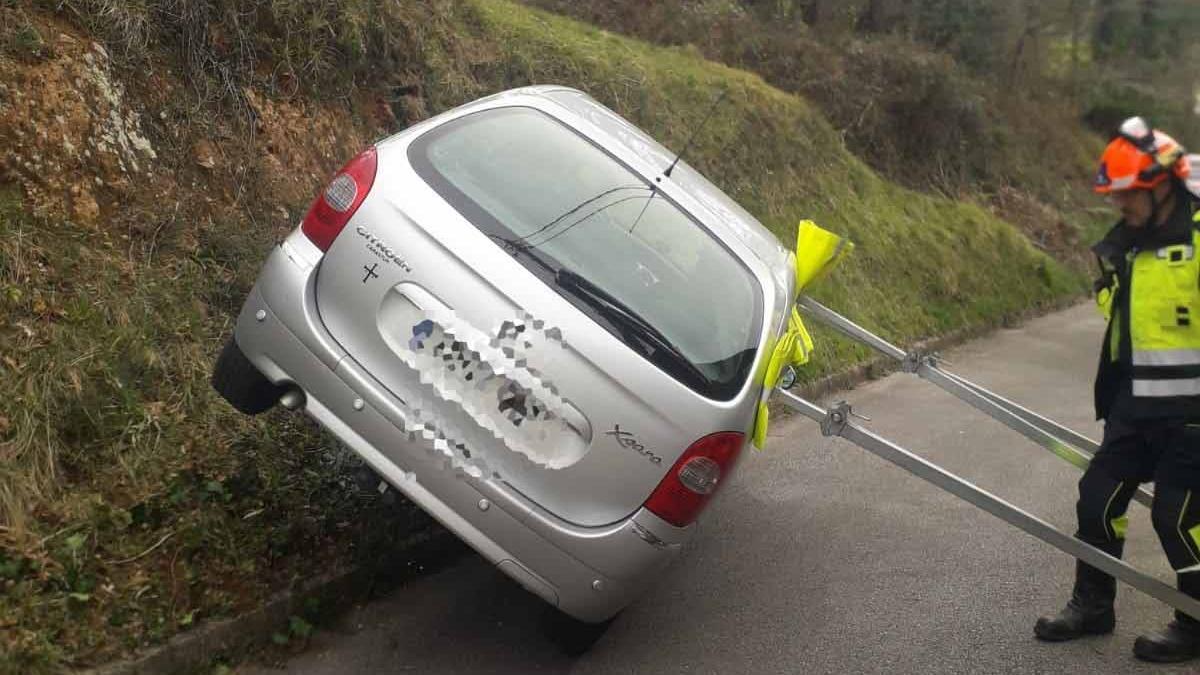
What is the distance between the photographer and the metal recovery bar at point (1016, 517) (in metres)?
4.47

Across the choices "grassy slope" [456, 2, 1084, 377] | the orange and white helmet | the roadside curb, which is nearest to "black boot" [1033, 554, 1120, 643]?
the orange and white helmet

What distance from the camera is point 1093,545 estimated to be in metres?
4.77

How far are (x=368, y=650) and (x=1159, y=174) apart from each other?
3476 millimetres

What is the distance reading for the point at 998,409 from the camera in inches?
203

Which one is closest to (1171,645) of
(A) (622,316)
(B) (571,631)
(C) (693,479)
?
(C) (693,479)

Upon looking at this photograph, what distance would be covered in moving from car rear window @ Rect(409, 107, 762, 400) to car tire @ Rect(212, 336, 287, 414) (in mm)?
949

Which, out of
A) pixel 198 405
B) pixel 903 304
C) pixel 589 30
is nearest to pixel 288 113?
pixel 198 405

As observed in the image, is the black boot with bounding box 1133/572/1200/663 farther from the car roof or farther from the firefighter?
the car roof

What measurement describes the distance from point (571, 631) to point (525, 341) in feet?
3.88

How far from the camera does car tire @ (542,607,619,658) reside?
4.39 m

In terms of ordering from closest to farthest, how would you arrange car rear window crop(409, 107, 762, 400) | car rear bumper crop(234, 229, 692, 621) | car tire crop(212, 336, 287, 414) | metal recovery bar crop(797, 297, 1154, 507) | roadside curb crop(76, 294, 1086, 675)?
roadside curb crop(76, 294, 1086, 675), car rear bumper crop(234, 229, 692, 621), car rear window crop(409, 107, 762, 400), car tire crop(212, 336, 287, 414), metal recovery bar crop(797, 297, 1154, 507)

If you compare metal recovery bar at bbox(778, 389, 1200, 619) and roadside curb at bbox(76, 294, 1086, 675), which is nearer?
roadside curb at bbox(76, 294, 1086, 675)

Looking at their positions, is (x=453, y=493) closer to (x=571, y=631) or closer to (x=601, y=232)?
(x=571, y=631)

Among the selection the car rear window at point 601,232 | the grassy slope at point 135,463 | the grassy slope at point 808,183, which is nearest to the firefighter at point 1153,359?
the car rear window at point 601,232
